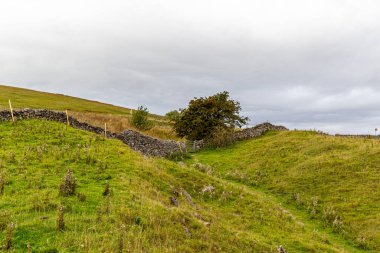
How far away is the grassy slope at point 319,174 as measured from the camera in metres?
24.4

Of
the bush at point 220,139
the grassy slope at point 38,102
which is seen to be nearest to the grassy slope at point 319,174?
the bush at point 220,139

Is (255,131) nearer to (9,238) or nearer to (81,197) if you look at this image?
(81,197)

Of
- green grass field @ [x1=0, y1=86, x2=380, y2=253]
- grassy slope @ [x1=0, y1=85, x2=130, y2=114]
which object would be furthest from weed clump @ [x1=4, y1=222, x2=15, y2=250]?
grassy slope @ [x1=0, y1=85, x2=130, y2=114]

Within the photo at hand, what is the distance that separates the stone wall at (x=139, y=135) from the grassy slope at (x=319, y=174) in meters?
4.39

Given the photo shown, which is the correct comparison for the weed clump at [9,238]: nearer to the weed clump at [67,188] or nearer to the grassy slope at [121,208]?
the grassy slope at [121,208]

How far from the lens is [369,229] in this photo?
2253 cm

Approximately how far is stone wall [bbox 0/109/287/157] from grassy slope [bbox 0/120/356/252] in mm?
5032

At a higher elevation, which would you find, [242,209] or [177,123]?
[177,123]

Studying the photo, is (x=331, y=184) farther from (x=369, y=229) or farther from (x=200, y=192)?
(x=200, y=192)

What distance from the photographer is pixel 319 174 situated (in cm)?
3278

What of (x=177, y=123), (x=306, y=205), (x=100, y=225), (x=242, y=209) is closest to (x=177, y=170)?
(x=242, y=209)

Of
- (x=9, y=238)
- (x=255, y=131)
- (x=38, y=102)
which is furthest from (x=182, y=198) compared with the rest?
(x=38, y=102)

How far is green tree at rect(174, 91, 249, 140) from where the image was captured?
55.3 m

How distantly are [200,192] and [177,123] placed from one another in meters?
33.5
